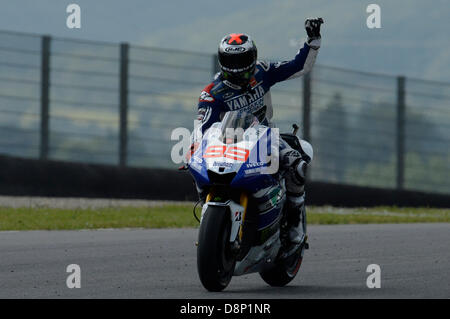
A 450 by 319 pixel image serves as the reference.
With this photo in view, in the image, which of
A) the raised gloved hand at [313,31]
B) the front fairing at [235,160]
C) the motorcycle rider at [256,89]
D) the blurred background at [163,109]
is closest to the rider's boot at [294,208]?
the motorcycle rider at [256,89]

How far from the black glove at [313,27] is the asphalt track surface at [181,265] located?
1964mm

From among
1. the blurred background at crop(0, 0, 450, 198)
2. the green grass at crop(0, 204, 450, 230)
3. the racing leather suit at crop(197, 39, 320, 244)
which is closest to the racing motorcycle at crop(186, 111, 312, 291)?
the racing leather suit at crop(197, 39, 320, 244)

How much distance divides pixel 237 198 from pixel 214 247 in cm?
52

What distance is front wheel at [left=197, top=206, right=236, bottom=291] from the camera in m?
8.04

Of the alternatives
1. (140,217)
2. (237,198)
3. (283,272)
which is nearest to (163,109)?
(140,217)

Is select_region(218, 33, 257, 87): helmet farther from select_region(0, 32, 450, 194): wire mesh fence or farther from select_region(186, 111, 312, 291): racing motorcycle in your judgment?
select_region(0, 32, 450, 194): wire mesh fence

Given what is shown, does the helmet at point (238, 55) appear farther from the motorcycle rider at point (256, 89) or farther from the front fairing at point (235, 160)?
the front fairing at point (235, 160)

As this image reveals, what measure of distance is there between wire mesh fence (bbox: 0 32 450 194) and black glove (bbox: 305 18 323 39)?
11.0 metres

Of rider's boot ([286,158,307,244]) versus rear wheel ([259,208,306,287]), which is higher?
rider's boot ([286,158,307,244])

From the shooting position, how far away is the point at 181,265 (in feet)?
34.9

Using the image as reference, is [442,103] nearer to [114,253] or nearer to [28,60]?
[28,60]

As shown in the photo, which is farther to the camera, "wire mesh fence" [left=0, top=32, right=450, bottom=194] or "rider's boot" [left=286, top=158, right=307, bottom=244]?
"wire mesh fence" [left=0, top=32, right=450, bottom=194]

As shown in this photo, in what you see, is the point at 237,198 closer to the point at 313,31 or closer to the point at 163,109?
the point at 313,31

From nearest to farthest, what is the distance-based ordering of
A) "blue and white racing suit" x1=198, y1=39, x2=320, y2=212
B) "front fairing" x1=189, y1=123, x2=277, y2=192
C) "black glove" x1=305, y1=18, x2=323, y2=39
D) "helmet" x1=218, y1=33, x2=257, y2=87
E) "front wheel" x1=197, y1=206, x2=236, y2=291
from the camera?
"front wheel" x1=197, y1=206, x2=236, y2=291 → "front fairing" x1=189, y1=123, x2=277, y2=192 → "helmet" x1=218, y1=33, x2=257, y2=87 → "blue and white racing suit" x1=198, y1=39, x2=320, y2=212 → "black glove" x1=305, y1=18, x2=323, y2=39
